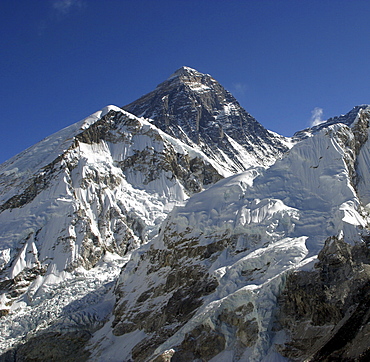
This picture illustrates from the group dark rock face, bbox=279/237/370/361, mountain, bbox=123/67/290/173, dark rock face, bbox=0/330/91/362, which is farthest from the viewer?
mountain, bbox=123/67/290/173

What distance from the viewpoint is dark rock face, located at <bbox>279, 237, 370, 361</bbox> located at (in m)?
30.4

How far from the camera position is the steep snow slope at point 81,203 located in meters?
69.8

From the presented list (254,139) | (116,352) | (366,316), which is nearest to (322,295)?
(366,316)

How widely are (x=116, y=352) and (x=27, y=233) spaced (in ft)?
113

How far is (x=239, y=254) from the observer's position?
162ft

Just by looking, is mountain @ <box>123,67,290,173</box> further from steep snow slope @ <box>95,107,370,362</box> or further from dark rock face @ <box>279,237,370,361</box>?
dark rock face @ <box>279,237,370,361</box>

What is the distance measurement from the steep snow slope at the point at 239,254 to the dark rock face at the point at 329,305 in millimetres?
1070

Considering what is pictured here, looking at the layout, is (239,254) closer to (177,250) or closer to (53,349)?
(177,250)

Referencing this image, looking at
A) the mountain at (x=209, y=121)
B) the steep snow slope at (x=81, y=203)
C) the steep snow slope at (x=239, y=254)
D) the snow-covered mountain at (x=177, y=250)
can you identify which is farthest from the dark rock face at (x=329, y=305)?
the mountain at (x=209, y=121)

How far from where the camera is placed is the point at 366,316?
3097 cm

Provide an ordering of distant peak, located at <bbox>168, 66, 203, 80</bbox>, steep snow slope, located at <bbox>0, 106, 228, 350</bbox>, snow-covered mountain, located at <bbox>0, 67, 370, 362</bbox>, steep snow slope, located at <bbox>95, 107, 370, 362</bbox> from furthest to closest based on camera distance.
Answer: distant peak, located at <bbox>168, 66, 203, 80</bbox>, steep snow slope, located at <bbox>0, 106, 228, 350</bbox>, steep snow slope, located at <bbox>95, 107, 370, 362</bbox>, snow-covered mountain, located at <bbox>0, 67, 370, 362</bbox>

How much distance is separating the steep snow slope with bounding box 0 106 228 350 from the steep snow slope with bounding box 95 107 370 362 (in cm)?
1344

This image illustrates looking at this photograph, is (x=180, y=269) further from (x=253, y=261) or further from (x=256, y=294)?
(x=256, y=294)

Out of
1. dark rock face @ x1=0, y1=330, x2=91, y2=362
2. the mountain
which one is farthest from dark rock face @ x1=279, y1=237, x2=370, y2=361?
the mountain
